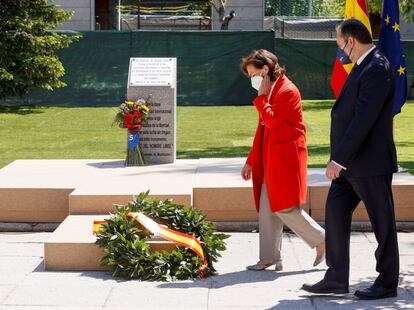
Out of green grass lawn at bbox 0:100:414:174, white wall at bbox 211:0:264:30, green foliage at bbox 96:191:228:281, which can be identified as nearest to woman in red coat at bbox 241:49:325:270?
green foliage at bbox 96:191:228:281

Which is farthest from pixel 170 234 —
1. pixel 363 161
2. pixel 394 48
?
pixel 394 48

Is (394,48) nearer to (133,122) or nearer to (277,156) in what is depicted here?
(133,122)

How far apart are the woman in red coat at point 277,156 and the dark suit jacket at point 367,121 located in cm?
89

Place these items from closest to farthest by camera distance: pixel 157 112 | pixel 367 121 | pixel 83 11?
1. pixel 367 121
2. pixel 157 112
3. pixel 83 11

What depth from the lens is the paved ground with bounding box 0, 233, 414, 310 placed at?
705cm

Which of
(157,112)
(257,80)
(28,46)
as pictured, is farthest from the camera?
(28,46)

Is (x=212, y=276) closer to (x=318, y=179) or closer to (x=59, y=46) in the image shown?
(x=318, y=179)

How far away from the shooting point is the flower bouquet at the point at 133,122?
12.2 meters

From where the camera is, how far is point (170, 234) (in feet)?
27.0

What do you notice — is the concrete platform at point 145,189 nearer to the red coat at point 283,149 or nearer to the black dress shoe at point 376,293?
the red coat at point 283,149

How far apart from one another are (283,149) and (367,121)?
1.28 metres

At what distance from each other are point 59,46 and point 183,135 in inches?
326

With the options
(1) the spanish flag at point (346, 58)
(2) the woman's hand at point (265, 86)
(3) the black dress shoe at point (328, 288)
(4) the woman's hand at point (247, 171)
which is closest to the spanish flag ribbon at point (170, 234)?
(4) the woman's hand at point (247, 171)

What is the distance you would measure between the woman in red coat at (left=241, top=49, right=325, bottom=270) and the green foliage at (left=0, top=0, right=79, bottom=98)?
59.2ft
